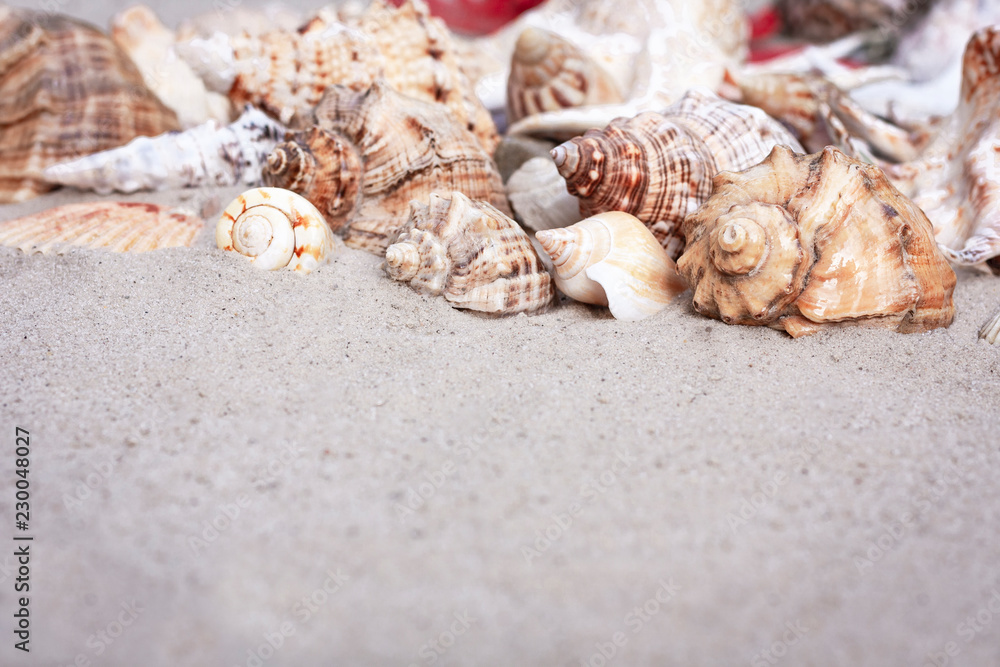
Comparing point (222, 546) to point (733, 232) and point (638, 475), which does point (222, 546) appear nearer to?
point (638, 475)

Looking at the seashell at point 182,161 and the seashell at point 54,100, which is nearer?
the seashell at point 182,161

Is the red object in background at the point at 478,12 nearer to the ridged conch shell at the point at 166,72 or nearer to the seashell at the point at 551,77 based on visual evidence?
the ridged conch shell at the point at 166,72

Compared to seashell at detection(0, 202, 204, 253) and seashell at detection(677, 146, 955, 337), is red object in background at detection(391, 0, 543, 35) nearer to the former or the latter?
seashell at detection(0, 202, 204, 253)

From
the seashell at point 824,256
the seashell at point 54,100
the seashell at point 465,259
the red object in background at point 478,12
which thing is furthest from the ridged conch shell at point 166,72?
the seashell at point 824,256

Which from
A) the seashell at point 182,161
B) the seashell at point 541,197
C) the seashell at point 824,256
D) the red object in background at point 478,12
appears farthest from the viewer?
the red object in background at point 478,12

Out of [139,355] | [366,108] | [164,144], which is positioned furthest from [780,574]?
[164,144]

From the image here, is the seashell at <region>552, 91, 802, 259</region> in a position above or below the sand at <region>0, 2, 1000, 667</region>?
above

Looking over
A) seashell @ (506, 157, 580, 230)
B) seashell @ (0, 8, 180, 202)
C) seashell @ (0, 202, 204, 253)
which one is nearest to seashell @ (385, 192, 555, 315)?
seashell @ (506, 157, 580, 230)
